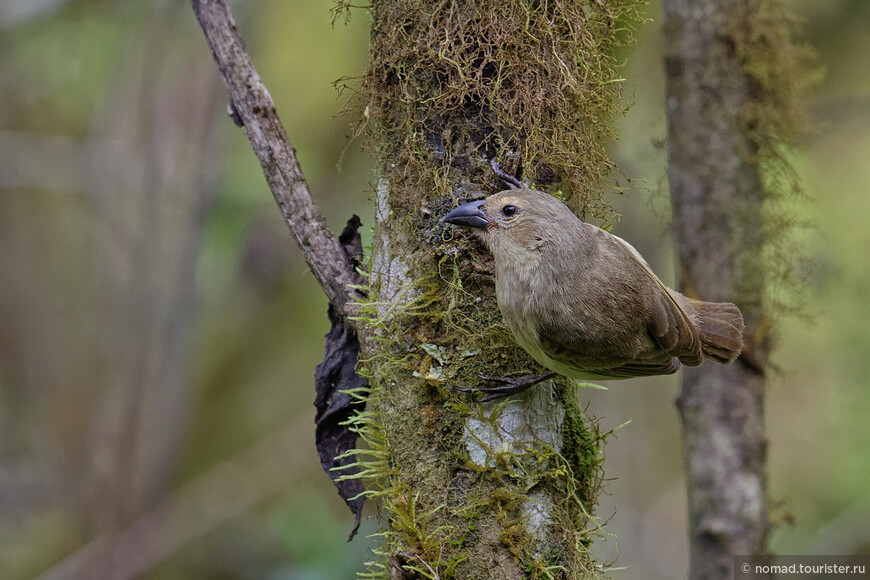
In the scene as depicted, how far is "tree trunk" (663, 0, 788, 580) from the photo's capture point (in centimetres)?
391

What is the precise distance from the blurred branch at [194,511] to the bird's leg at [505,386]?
4207mm

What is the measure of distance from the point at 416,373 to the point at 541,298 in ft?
1.67

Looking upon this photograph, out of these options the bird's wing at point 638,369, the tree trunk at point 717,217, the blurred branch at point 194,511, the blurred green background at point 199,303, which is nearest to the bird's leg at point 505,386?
the bird's wing at point 638,369

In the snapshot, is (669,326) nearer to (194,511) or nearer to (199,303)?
(199,303)

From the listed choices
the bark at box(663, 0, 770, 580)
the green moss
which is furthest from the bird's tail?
the green moss

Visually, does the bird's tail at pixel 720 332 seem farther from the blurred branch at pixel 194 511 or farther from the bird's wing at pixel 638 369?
the blurred branch at pixel 194 511

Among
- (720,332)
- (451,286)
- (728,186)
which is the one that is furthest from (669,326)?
(728,186)

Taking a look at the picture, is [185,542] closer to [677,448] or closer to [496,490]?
[496,490]

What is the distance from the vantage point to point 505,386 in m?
2.48

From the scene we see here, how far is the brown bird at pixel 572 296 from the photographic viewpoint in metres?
2.53

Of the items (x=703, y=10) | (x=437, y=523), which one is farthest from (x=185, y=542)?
(x=703, y=10)

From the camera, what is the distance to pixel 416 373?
250cm

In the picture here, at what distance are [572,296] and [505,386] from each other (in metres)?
0.47

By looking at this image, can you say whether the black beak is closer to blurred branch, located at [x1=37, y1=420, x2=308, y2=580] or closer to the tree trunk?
the tree trunk
